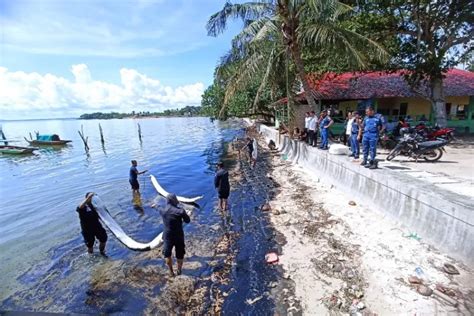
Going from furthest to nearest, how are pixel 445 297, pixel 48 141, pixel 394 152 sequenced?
pixel 48 141 < pixel 394 152 < pixel 445 297

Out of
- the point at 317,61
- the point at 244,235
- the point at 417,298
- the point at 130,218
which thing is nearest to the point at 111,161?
the point at 130,218

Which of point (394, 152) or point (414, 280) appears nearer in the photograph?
point (414, 280)

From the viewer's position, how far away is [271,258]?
667 cm

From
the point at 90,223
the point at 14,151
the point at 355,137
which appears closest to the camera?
the point at 90,223

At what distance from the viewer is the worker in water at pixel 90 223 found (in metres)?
7.01

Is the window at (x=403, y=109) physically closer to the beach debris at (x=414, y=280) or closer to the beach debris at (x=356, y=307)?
the beach debris at (x=414, y=280)

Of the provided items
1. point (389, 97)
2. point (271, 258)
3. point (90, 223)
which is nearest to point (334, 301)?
point (271, 258)

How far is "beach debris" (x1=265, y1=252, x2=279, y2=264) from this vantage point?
6.56 meters

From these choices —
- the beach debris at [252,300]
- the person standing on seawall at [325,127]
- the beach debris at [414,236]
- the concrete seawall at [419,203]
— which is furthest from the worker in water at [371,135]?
the beach debris at [252,300]

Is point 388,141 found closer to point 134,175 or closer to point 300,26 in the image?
point 300,26

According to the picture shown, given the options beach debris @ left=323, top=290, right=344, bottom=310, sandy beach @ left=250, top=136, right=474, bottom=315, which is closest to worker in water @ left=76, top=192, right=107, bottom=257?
sandy beach @ left=250, top=136, right=474, bottom=315

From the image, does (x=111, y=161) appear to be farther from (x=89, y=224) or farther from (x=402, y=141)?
(x=402, y=141)

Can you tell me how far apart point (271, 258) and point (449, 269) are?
11.4 feet

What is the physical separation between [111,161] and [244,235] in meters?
23.1
